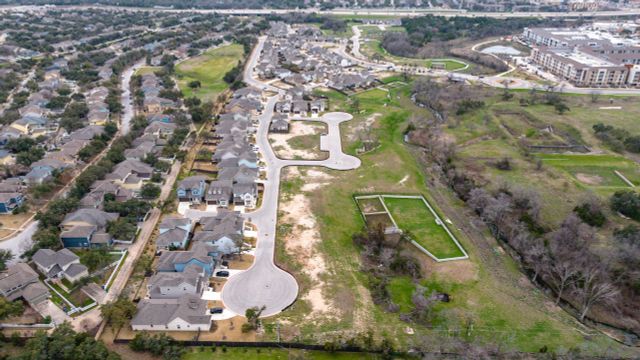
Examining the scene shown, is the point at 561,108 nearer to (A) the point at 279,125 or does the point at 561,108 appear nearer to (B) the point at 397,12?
(A) the point at 279,125

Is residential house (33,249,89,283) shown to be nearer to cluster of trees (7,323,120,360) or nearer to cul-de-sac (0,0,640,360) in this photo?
cul-de-sac (0,0,640,360)

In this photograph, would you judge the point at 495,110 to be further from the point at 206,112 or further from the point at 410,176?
the point at 206,112

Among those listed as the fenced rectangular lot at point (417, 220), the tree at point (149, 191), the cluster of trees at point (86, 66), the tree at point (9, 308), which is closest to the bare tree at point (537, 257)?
the fenced rectangular lot at point (417, 220)

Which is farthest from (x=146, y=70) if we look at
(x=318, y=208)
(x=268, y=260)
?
(x=268, y=260)

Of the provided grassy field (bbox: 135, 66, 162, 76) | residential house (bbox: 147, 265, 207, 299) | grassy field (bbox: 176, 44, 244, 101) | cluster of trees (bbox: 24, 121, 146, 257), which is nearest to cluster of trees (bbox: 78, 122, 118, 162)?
cluster of trees (bbox: 24, 121, 146, 257)

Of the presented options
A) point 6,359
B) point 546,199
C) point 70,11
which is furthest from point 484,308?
point 70,11

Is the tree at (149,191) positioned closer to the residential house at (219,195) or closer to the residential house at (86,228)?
the residential house at (86,228)
